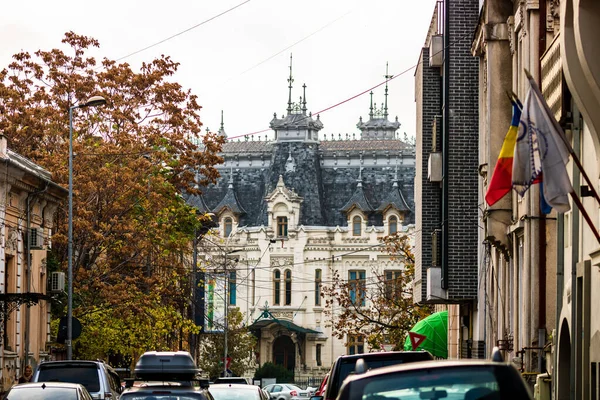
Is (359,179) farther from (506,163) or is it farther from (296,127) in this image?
(506,163)

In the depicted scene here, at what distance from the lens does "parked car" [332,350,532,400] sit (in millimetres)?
10719

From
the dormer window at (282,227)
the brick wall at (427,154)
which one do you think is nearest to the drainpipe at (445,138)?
the brick wall at (427,154)

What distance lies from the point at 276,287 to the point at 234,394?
305ft

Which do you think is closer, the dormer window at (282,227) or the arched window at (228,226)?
the dormer window at (282,227)

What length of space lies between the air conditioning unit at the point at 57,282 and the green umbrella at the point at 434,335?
34.5 feet

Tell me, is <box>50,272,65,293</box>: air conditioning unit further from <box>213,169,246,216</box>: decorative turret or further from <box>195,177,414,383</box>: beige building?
<box>213,169,246,216</box>: decorative turret

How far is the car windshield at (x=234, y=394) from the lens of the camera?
80.3 ft

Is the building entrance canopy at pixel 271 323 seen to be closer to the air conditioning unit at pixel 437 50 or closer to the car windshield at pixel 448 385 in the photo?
the air conditioning unit at pixel 437 50

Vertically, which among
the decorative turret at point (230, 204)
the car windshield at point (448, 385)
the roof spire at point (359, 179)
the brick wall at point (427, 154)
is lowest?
the car windshield at point (448, 385)

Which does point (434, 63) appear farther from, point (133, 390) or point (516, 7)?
point (133, 390)

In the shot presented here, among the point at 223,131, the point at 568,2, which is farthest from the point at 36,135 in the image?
the point at 223,131

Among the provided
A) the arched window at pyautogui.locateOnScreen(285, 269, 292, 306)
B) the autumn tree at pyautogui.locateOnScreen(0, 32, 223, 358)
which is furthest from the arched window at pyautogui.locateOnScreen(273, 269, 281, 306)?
the autumn tree at pyautogui.locateOnScreen(0, 32, 223, 358)

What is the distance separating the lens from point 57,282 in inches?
1683

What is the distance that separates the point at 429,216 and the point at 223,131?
88.0 meters
